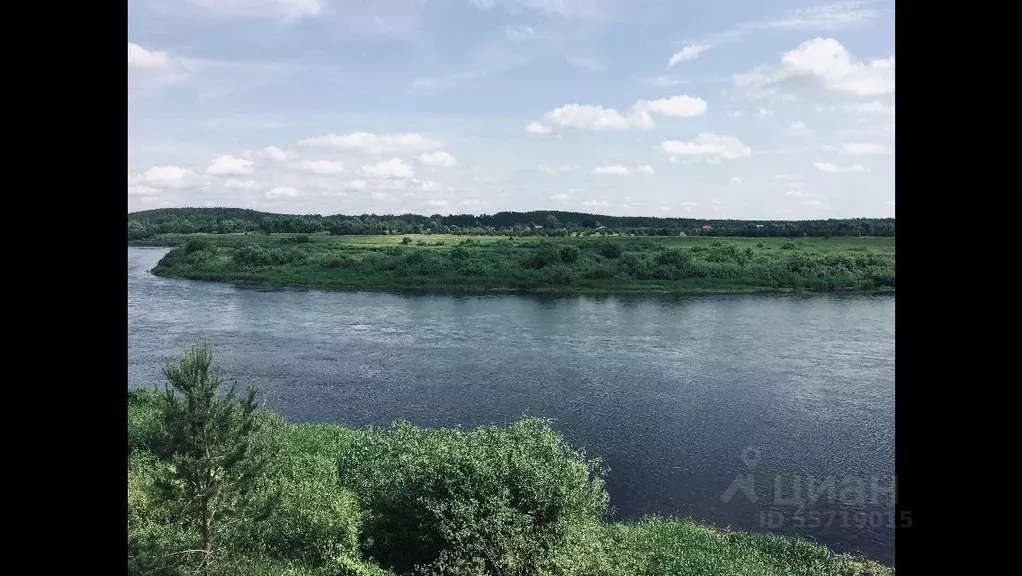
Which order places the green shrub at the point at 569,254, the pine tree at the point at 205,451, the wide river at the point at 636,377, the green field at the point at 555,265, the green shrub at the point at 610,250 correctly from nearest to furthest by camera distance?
the pine tree at the point at 205,451, the wide river at the point at 636,377, the green field at the point at 555,265, the green shrub at the point at 569,254, the green shrub at the point at 610,250

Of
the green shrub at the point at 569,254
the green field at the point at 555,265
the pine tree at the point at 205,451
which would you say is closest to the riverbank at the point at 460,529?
the pine tree at the point at 205,451

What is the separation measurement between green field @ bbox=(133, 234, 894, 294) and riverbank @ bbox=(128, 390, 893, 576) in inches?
966

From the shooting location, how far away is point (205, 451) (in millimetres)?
7711

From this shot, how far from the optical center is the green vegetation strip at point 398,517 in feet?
25.2

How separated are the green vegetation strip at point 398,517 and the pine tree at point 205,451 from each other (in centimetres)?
1

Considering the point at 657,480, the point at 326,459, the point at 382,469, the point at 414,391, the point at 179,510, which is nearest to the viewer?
the point at 179,510

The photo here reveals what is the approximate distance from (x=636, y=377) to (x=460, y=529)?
12.9 meters

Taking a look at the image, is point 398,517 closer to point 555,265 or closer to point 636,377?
point 636,377

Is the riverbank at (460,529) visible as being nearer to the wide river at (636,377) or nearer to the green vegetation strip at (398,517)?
the green vegetation strip at (398,517)

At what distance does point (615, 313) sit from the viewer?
29.7m
